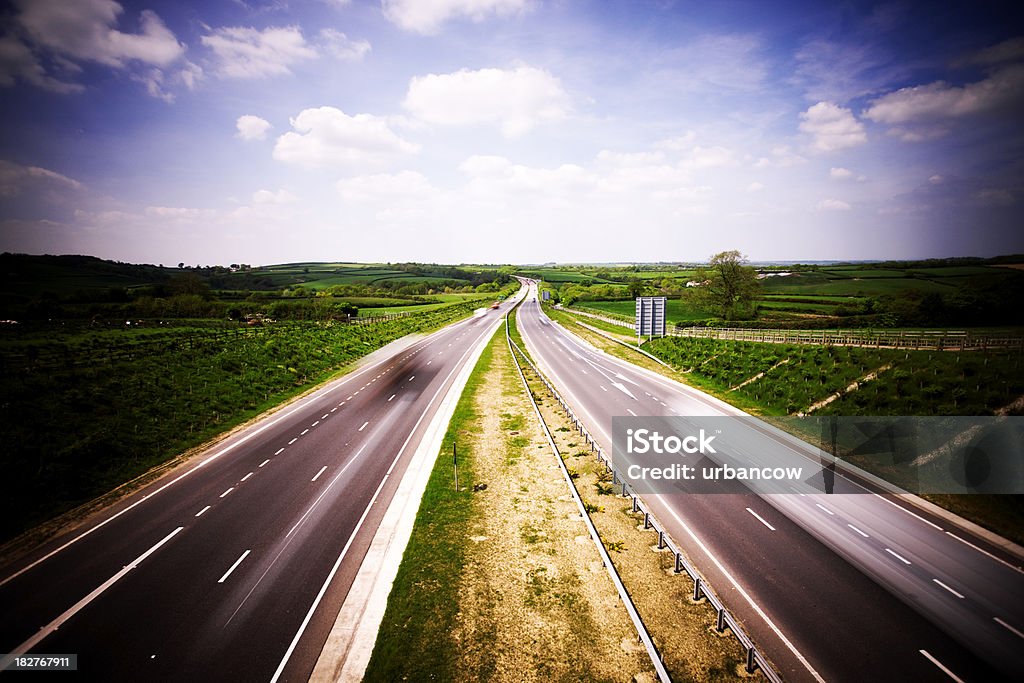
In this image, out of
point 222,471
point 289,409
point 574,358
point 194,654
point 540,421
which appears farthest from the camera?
point 574,358

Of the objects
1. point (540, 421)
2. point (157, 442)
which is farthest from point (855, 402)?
point (157, 442)

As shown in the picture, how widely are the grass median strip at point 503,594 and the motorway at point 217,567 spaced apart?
8.47ft

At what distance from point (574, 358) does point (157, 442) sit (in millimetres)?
45286

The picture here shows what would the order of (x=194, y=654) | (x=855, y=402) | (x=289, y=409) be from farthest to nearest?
(x=289, y=409), (x=855, y=402), (x=194, y=654)

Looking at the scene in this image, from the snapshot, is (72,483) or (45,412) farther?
(45,412)

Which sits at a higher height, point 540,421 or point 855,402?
point 855,402

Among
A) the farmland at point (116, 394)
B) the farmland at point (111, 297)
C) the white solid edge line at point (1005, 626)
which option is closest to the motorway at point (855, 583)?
the white solid edge line at point (1005, 626)

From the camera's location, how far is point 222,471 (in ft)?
76.4

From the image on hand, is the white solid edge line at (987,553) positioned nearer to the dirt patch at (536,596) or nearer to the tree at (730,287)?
the dirt patch at (536,596)

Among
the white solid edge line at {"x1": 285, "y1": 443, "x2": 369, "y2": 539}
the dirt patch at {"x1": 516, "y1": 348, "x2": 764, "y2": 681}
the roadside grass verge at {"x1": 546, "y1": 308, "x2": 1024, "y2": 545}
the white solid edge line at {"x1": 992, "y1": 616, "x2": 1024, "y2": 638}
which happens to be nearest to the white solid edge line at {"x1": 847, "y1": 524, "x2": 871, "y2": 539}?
the white solid edge line at {"x1": 992, "y1": 616, "x2": 1024, "y2": 638}

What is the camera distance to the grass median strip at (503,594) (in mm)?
10828

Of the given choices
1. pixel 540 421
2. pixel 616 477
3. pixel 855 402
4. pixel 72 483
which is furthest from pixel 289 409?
pixel 855 402

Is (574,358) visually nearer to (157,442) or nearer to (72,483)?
(157,442)

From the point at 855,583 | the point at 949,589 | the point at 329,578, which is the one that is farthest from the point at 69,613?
the point at 949,589
